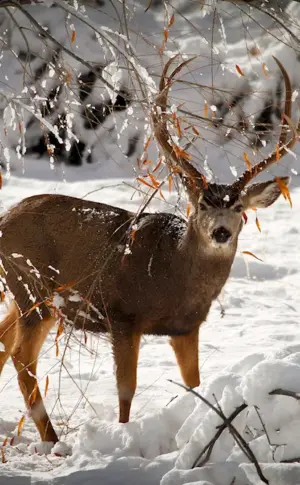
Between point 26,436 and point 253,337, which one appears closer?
point 26,436

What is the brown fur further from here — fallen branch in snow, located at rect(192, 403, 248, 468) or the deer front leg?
fallen branch in snow, located at rect(192, 403, 248, 468)

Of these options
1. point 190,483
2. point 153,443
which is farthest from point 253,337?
point 190,483

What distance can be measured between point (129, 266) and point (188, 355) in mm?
688

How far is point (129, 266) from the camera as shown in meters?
5.04

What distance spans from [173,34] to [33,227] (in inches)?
405

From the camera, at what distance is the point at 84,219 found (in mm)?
5258

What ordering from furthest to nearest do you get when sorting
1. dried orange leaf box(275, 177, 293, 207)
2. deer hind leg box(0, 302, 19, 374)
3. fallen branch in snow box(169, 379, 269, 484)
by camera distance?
1. deer hind leg box(0, 302, 19, 374)
2. dried orange leaf box(275, 177, 293, 207)
3. fallen branch in snow box(169, 379, 269, 484)

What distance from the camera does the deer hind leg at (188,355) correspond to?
5129 mm

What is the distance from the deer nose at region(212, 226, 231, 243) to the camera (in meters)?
4.69

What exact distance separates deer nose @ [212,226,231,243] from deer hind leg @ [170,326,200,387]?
2.32 feet

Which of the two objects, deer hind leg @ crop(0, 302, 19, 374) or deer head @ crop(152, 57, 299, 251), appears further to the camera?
deer hind leg @ crop(0, 302, 19, 374)

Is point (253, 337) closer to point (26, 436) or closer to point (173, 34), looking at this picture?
point (26, 436)

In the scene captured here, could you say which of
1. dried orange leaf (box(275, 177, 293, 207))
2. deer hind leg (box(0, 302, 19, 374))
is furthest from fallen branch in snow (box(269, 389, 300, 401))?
deer hind leg (box(0, 302, 19, 374))

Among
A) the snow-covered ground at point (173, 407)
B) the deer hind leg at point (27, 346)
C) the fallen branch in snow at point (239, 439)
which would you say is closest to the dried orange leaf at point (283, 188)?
the snow-covered ground at point (173, 407)
